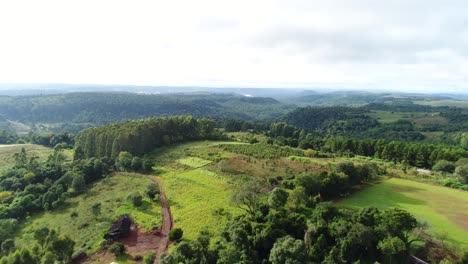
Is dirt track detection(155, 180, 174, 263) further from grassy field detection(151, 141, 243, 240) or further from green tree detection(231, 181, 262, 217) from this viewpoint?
green tree detection(231, 181, 262, 217)

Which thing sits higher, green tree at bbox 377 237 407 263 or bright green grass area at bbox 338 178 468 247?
green tree at bbox 377 237 407 263

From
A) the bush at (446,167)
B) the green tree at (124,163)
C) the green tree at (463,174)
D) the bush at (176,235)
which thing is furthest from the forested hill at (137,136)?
the green tree at (463,174)

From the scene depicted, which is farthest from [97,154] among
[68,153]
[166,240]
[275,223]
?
[275,223]

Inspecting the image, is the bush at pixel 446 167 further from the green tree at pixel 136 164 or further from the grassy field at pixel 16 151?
the grassy field at pixel 16 151

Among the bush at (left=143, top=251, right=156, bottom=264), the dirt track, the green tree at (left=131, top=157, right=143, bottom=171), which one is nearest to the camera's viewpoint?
the bush at (left=143, top=251, right=156, bottom=264)

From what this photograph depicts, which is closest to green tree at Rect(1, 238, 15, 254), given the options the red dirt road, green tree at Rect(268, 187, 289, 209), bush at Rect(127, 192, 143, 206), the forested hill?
the red dirt road

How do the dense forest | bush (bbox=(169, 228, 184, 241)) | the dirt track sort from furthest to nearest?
1. bush (bbox=(169, 228, 184, 241))
2. the dirt track
3. the dense forest

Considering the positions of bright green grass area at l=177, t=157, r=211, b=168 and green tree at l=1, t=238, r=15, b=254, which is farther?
A: bright green grass area at l=177, t=157, r=211, b=168
